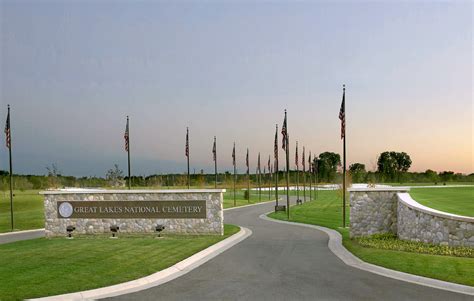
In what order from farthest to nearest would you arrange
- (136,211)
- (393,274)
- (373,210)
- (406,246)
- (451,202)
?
(451,202) → (136,211) → (373,210) → (406,246) → (393,274)

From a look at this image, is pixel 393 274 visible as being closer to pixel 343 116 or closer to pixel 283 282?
pixel 283 282

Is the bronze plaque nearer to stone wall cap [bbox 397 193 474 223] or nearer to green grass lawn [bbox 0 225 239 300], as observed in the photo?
green grass lawn [bbox 0 225 239 300]

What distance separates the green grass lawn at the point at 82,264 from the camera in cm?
1091

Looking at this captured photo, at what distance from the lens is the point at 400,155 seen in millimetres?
157625

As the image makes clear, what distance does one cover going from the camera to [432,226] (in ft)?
52.6

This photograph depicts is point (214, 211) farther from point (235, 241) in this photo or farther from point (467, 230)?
point (467, 230)

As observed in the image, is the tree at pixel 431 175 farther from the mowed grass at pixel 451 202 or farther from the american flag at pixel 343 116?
the american flag at pixel 343 116

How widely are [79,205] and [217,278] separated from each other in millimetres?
14611

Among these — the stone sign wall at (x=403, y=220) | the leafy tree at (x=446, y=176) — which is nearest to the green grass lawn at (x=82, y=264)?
the stone sign wall at (x=403, y=220)

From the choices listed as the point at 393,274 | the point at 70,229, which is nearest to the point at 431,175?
the point at 70,229

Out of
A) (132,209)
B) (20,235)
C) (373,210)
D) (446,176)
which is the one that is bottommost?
(446,176)

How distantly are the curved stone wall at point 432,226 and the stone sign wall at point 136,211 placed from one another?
29.3 feet

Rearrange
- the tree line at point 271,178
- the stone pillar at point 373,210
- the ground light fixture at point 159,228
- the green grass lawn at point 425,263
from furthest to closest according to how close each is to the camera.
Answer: the tree line at point 271,178
the ground light fixture at point 159,228
the stone pillar at point 373,210
the green grass lawn at point 425,263

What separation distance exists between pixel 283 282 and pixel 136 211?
13.9m
